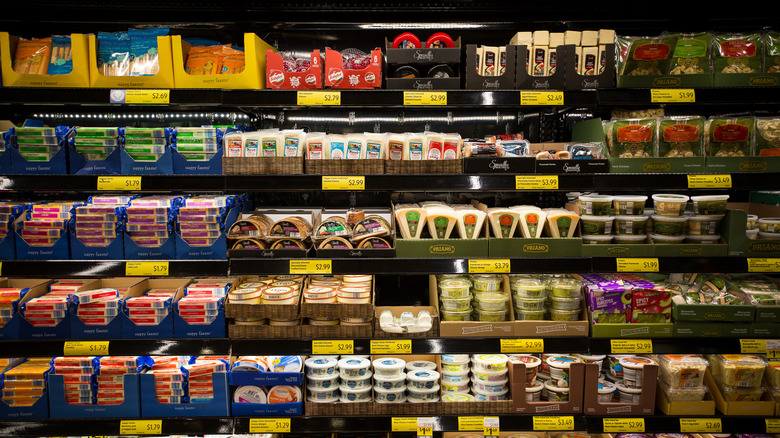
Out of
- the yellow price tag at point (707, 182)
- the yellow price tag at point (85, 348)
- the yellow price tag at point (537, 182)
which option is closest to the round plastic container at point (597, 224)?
the yellow price tag at point (537, 182)

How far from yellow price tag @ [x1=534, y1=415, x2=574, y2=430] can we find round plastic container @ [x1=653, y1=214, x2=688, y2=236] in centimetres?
107

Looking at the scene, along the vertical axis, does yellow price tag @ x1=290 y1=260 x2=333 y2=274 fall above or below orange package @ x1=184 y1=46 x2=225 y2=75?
below

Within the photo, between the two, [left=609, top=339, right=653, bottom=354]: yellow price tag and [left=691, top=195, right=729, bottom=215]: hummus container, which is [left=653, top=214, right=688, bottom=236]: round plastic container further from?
[left=609, top=339, right=653, bottom=354]: yellow price tag

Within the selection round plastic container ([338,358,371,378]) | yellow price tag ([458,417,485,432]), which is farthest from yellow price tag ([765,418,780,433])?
round plastic container ([338,358,371,378])

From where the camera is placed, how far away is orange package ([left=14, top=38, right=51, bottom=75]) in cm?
230

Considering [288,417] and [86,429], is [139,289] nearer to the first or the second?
[86,429]

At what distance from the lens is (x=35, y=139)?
90.2 inches

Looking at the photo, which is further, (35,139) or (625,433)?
(625,433)

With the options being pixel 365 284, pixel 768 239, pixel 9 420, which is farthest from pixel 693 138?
pixel 9 420

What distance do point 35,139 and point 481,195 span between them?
7.80 ft

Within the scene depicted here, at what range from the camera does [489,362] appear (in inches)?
94.0

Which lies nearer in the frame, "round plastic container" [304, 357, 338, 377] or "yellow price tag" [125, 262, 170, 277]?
"yellow price tag" [125, 262, 170, 277]

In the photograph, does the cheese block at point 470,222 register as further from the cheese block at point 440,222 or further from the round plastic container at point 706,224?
the round plastic container at point 706,224

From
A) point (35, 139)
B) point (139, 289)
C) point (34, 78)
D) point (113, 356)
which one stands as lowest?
point (113, 356)
